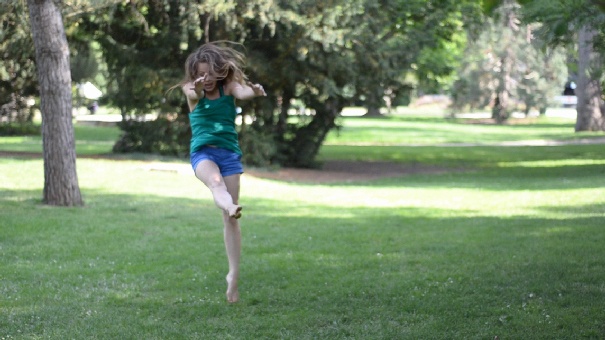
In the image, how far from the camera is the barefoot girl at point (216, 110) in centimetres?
659

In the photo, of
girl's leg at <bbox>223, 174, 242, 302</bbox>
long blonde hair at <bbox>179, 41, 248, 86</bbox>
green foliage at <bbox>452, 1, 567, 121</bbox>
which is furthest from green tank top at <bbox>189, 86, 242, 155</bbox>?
green foliage at <bbox>452, 1, 567, 121</bbox>

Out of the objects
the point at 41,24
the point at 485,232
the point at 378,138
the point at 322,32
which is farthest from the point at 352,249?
the point at 378,138

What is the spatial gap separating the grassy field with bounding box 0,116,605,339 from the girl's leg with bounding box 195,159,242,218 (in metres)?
0.84

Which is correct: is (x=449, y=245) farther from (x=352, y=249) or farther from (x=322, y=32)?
(x=322, y=32)

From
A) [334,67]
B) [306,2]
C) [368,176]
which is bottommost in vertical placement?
[368,176]

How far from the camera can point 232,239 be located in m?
6.88

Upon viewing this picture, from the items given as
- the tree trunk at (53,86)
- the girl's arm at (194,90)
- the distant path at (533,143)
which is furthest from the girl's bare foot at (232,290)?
the distant path at (533,143)

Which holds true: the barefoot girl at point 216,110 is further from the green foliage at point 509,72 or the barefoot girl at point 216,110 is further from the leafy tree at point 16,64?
the green foliage at point 509,72

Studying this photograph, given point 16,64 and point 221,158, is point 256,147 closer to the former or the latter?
point 16,64

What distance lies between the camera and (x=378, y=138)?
43.4 meters

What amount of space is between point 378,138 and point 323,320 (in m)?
37.3

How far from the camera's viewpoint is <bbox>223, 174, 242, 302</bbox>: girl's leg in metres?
6.78

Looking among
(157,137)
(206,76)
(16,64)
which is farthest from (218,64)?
(16,64)

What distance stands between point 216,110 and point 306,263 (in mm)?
2801
